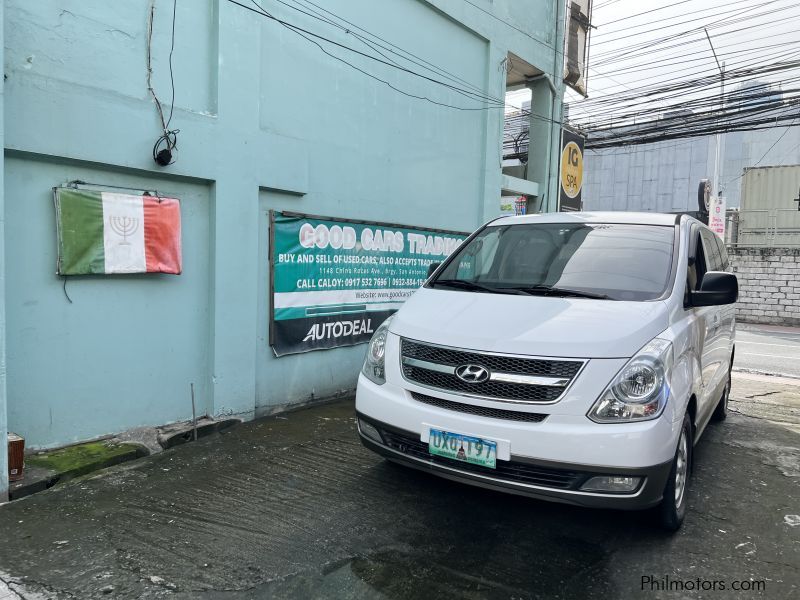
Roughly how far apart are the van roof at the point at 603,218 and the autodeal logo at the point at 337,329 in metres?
2.36

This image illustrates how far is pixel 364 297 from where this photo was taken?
22.3 ft

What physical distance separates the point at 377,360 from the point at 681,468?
193 centimetres

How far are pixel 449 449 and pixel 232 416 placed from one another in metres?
2.91

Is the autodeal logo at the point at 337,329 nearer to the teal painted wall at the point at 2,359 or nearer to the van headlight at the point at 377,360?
the van headlight at the point at 377,360

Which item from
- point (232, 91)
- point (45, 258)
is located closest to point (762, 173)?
point (232, 91)

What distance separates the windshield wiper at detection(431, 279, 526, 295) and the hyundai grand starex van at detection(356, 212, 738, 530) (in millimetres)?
11

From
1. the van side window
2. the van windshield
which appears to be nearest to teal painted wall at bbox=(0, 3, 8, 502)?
the van windshield

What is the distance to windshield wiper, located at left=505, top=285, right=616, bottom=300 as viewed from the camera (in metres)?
3.50

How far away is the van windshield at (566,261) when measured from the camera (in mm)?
3633

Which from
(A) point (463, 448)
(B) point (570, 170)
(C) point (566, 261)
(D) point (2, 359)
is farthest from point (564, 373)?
(B) point (570, 170)

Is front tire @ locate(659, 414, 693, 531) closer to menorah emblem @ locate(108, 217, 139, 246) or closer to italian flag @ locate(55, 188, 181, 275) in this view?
italian flag @ locate(55, 188, 181, 275)

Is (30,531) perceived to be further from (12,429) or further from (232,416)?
(232,416)

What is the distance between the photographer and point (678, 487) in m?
3.33

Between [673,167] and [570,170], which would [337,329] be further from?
[673,167]
